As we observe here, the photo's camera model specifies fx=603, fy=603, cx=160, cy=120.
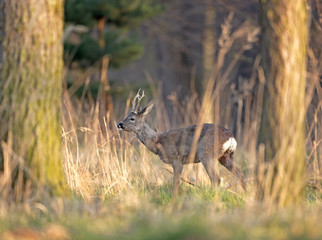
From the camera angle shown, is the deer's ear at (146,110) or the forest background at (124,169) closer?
the forest background at (124,169)

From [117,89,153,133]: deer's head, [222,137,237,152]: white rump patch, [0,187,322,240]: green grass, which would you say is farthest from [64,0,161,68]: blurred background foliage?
[0,187,322,240]: green grass

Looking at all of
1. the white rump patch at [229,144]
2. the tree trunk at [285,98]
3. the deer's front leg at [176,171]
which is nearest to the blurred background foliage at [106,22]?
the deer's front leg at [176,171]

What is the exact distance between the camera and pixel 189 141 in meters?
7.84

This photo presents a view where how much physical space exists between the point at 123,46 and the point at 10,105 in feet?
35.7

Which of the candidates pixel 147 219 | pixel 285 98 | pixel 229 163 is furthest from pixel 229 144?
pixel 147 219

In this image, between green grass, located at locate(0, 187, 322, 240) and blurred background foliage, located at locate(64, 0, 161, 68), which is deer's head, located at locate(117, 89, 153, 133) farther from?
blurred background foliage, located at locate(64, 0, 161, 68)

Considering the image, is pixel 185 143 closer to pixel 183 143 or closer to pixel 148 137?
pixel 183 143

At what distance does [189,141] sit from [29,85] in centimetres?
335

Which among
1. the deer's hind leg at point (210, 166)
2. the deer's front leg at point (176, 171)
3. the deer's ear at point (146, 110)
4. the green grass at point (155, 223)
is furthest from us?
the deer's ear at point (146, 110)

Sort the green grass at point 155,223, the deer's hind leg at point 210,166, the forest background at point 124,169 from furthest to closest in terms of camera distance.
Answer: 1. the deer's hind leg at point 210,166
2. the forest background at point 124,169
3. the green grass at point 155,223

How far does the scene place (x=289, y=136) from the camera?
16.1 feet

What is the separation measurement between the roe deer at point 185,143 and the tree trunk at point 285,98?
6.85 feet

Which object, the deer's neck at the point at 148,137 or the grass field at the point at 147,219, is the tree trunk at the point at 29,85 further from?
the deer's neck at the point at 148,137

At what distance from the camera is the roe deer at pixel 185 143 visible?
752cm
